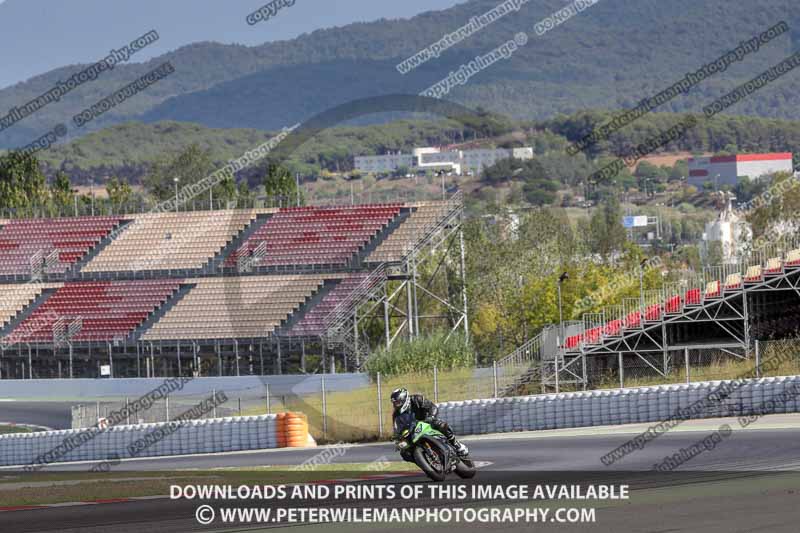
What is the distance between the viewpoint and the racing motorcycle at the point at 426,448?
64.2 feet

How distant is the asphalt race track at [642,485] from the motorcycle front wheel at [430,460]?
2.07 feet

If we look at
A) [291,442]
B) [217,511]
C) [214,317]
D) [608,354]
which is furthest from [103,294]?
[217,511]

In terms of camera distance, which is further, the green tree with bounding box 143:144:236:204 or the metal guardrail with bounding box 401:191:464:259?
the green tree with bounding box 143:144:236:204

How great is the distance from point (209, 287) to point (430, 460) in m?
42.4

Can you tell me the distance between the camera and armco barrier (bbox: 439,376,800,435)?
29.1 meters

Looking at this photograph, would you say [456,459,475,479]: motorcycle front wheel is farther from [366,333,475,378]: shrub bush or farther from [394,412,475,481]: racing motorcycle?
[366,333,475,378]: shrub bush

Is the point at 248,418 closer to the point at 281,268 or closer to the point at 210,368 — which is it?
the point at 210,368

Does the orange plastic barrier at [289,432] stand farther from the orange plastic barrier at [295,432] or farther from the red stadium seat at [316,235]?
the red stadium seat at [316,235]

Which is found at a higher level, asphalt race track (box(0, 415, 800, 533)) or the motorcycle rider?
the motorcycle rider

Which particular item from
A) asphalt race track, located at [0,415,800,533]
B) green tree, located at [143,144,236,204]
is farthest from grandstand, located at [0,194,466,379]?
green tree, located at [143,144,236,204]

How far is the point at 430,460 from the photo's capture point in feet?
64.5

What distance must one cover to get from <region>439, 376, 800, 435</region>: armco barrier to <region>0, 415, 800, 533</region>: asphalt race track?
76cm

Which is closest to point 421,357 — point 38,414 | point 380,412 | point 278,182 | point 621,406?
point 380,412

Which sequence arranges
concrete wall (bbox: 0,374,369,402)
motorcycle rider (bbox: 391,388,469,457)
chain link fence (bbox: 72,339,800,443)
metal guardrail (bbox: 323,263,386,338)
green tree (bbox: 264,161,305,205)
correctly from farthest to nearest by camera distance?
1. green tree (bbox: 264,161,305,205)
2. metal guardrail (bbox: 323,263,386,338)
3. concrete wall (bbox: 0,374,369,402)
4. chain link fence (bbox: 72,339,800,443)
5. motorcycle rider (bbox: 391,388,469,457)
